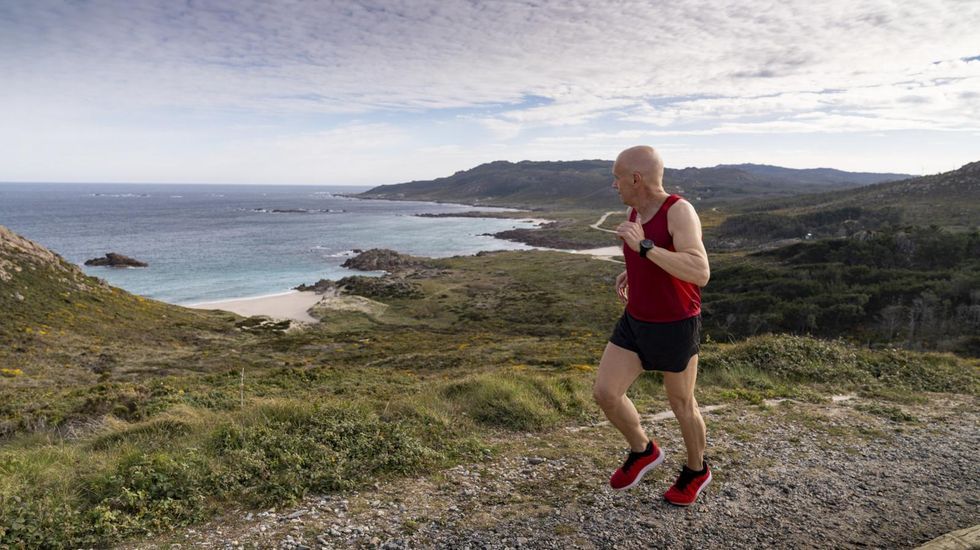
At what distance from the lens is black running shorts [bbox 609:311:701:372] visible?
419cm

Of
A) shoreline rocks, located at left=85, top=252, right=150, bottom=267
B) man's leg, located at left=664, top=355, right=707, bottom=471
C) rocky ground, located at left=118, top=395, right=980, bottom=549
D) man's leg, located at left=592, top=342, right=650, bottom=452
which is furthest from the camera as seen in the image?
shoreline rocks, located at left=85, top=252, right=150, bottom=267

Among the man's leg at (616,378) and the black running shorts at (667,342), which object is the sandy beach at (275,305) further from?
the black running shorts at (667,342)

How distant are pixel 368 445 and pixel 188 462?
5.58ft

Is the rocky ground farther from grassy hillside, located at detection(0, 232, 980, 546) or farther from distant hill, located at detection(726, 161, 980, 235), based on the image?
distant hill, located at detection(726, 161, 980, 235)

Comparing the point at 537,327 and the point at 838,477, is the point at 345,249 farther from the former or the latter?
the point at 838,477

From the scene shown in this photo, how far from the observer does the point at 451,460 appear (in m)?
5.61

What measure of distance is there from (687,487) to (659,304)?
175cm

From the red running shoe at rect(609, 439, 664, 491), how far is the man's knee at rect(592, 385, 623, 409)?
751mm

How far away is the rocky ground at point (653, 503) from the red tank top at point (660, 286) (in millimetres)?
1741

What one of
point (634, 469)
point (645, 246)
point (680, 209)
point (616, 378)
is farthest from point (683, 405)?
point (680, 209)

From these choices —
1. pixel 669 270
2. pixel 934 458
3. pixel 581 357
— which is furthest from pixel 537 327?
pixel 669 270

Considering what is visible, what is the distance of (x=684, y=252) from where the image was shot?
3.89m

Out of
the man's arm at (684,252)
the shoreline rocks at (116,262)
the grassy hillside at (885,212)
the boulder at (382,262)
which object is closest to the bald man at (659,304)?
the man's arm at (684,252)

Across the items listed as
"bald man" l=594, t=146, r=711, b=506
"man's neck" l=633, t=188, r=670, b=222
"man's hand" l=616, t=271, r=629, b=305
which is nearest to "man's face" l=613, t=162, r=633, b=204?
"bald man" l=594, t=146, r=711, b=506
